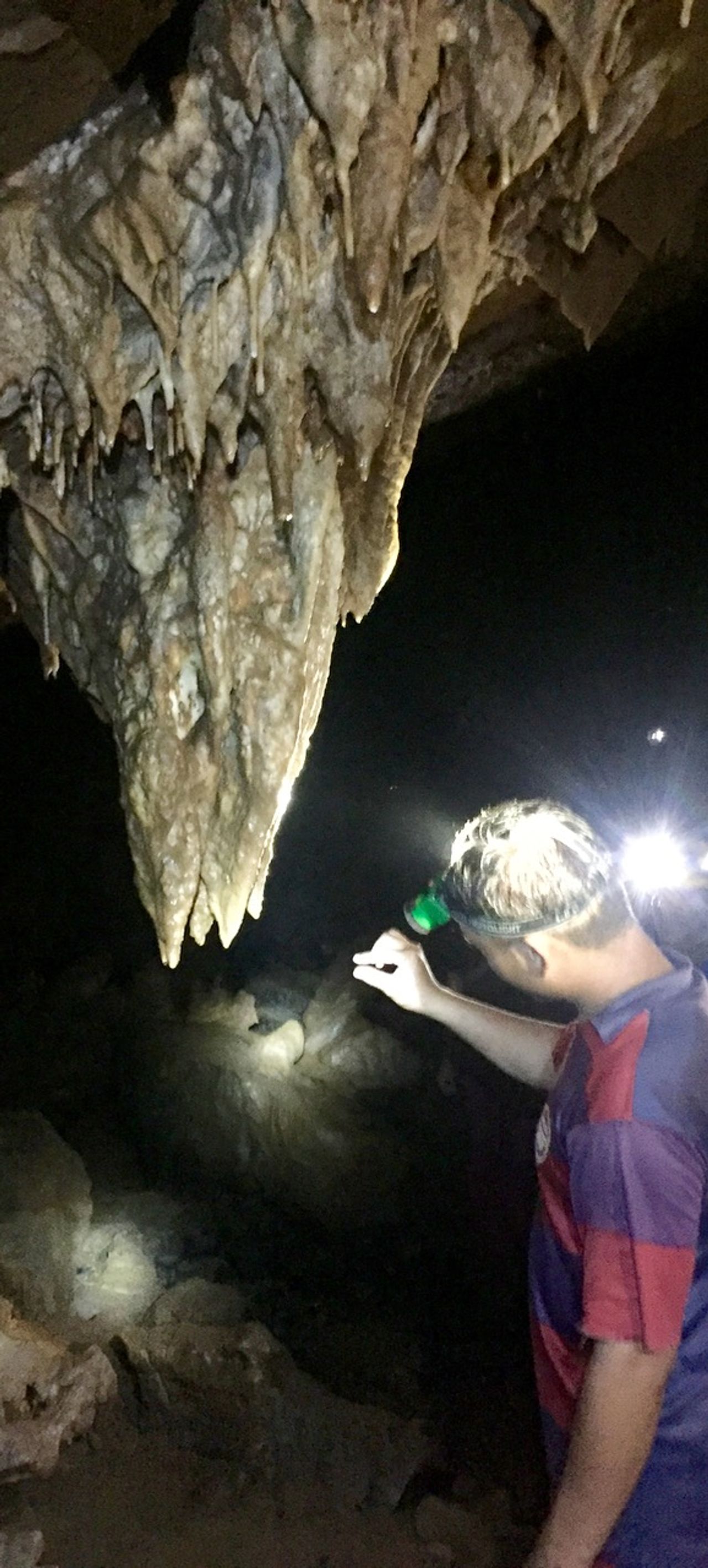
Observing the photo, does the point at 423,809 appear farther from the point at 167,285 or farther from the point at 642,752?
the point at 167,285

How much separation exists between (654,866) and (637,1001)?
1.02 metres

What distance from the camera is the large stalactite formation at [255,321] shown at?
200cm

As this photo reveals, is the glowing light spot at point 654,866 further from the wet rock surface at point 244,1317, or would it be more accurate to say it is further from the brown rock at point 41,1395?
the brown rock at point 41,1395

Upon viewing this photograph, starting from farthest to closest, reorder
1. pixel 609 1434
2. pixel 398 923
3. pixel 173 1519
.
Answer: pixel 398 923
pixel 173 1519
pixel 609 1434

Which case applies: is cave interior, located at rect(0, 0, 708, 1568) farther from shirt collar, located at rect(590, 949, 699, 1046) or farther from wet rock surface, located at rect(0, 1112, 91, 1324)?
shirt collar, located at rect(590, 949, 699, 1046)

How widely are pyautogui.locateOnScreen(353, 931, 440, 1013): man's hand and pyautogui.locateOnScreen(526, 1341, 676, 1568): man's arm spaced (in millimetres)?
974

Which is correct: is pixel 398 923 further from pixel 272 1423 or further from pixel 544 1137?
pixel 544 1137

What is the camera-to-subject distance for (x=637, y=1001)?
1.62m

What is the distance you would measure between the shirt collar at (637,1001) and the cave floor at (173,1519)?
2.69 m

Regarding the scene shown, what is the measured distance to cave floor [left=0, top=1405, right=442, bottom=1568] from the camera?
3049 mm

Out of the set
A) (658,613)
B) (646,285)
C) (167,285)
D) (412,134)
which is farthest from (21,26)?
(658,613)

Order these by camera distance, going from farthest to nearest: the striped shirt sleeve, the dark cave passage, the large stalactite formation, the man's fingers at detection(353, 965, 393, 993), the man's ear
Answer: the dark cave passage
the man's fingers at detection(353, 965, 393, 993)
the large stalactite formation
the man's ear
the striped shirt sleeve

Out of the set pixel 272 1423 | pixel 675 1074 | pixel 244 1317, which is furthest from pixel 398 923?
pixel 675 1074

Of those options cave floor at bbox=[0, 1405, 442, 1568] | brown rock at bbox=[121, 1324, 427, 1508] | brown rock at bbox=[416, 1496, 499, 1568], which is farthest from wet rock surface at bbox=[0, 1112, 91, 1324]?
brown rock at bbox=[416, 1496, 499, 1568]
